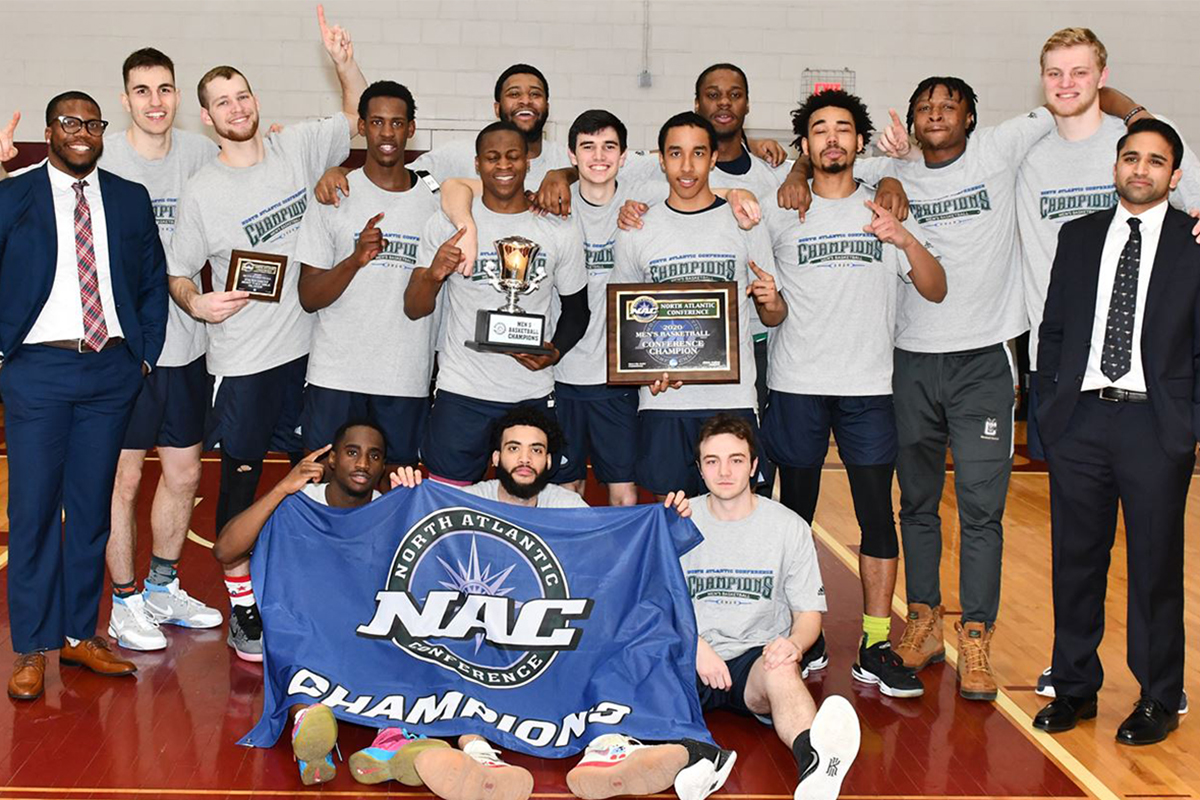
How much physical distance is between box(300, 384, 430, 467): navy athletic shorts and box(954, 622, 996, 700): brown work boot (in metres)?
2.48

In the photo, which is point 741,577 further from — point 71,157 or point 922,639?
point 71,157

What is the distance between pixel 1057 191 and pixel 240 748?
3877 mm

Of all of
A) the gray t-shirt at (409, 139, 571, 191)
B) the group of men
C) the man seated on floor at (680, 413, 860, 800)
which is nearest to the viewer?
the man seated on floor at (680, 413, 860, 800)

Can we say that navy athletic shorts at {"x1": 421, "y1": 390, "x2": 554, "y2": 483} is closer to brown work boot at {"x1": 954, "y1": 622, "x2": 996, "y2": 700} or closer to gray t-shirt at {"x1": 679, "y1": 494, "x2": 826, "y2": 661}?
gray t-shirt at {"x1": 679, "y1": 494, "x2": 826, "y2": 661}

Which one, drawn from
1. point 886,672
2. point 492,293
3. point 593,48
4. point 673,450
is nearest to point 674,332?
point 673,450

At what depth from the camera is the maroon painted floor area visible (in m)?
4.16

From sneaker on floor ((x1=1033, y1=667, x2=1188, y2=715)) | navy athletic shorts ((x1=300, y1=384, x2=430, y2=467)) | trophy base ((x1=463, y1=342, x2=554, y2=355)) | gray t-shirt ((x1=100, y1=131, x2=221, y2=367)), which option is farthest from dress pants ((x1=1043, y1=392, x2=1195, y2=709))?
gray t-shirt ((x1=100, y1=131, x2=221, y2=367))

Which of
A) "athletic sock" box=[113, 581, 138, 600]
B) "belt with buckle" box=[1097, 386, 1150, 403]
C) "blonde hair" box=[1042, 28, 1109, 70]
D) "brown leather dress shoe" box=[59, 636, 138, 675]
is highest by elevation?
"blonde hair" box=[1042, 28, 1109, 70]

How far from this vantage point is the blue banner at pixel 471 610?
175 inches

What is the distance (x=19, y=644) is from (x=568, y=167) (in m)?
3.09

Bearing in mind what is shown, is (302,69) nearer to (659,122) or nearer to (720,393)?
(659,122)

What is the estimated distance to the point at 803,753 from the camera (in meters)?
4.01

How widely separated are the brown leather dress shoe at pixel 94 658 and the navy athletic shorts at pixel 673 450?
90.0 inches

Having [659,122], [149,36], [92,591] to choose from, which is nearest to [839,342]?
[92,591]
